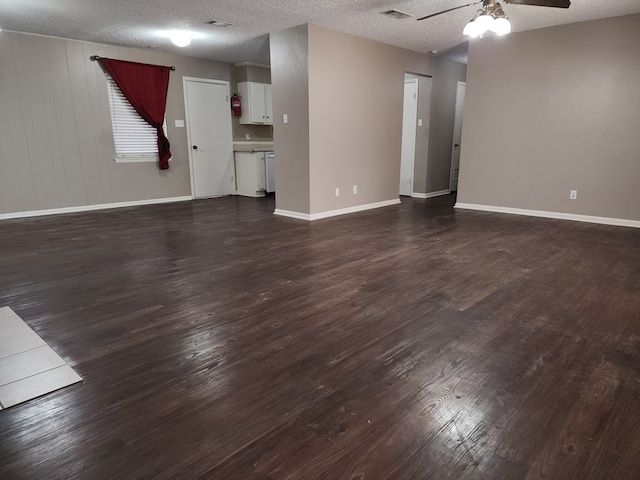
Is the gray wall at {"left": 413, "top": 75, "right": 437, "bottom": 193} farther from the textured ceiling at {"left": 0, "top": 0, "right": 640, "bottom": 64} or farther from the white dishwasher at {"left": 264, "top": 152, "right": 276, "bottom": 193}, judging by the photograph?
the white dishwasher at {"left": 264, "top": 152, "right": 276, "bottom": 193}

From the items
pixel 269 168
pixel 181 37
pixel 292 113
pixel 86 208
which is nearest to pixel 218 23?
pixel 181 37

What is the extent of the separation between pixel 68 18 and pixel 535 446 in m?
5.92

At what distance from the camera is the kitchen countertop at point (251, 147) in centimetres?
786

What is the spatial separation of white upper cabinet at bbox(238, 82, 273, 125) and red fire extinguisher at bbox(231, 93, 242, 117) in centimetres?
7

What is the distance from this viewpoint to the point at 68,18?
4719mm

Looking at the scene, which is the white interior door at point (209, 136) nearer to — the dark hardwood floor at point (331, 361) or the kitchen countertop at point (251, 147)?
the kitchen countertop at point (251, 147)

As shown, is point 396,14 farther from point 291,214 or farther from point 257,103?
point 257,103

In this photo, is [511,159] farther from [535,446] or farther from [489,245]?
[535,446]

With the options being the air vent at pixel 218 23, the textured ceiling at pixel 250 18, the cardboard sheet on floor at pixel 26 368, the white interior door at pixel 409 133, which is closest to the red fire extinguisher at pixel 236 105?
the textured ceiling at pixel 250 18

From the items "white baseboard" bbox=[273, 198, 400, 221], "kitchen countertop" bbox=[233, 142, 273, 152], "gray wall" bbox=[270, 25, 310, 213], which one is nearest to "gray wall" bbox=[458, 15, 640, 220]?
"white baseboard" bbox=[273, 198, 400, 221]

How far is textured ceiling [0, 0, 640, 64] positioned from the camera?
425 cm

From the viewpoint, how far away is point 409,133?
7371 millimetres

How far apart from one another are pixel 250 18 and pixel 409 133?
3.63 m

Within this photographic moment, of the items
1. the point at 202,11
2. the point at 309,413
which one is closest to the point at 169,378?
the point at 309,413
